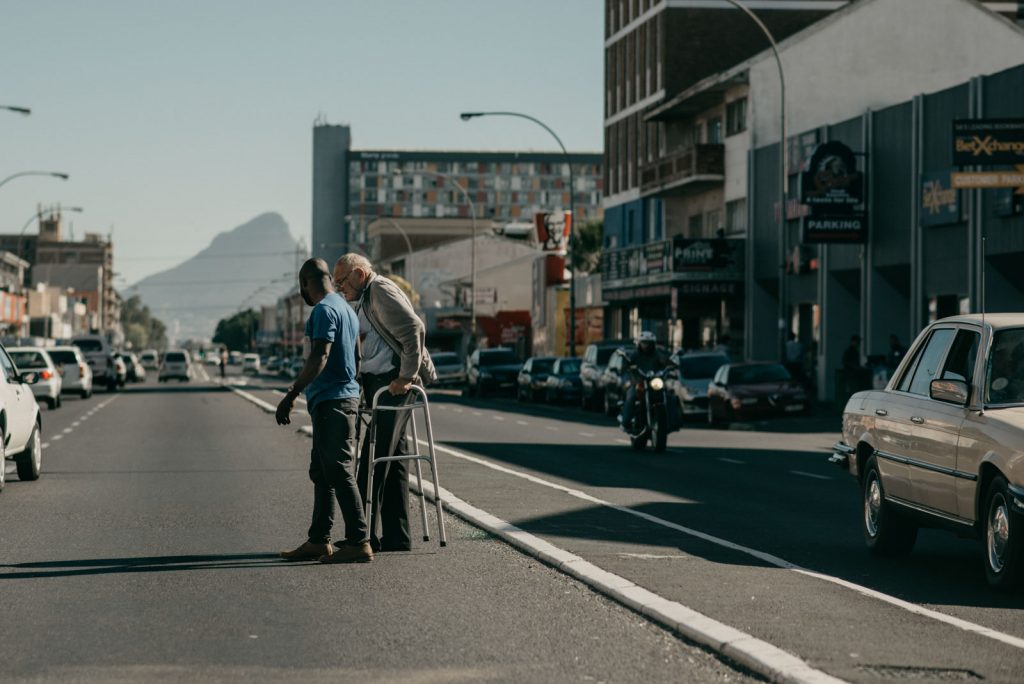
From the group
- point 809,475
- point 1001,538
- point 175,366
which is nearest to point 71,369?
point 809,475

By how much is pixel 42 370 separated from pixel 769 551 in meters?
31.0

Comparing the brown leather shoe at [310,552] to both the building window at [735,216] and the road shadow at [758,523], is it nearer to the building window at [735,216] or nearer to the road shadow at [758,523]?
the road shadow at [758,523]

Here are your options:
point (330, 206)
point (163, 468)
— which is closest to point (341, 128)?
point (330, 206)

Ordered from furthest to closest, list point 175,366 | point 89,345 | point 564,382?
point 175,366
point 89,345
point 564,382

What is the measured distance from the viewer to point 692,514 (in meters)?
13.7

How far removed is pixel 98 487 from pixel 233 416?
63.5 ft

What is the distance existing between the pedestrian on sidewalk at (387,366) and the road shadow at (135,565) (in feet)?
2.56

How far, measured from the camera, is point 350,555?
10047 millimetres

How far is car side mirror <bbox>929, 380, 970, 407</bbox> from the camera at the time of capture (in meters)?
9.48


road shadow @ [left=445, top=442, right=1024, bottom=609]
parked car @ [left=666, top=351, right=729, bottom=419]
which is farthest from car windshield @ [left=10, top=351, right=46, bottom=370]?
road shadow @ [left=445, top=442, right=1024, bottom=609]

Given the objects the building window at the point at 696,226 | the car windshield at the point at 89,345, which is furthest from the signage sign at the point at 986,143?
the car windshield at the point at 89,345

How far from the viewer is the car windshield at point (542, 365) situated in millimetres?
49125

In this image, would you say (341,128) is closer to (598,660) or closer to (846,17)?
(846,17)

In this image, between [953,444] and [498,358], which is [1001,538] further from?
[498,358]
